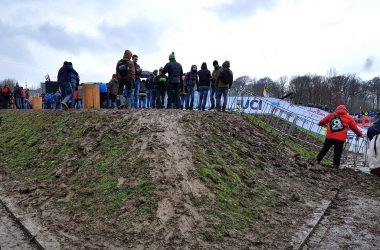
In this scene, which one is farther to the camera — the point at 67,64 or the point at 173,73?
the point at 67,64

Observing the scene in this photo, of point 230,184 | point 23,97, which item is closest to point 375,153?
point 230,184

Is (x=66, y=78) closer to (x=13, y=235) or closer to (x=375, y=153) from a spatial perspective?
(x=13, y=235)

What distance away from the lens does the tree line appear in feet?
197

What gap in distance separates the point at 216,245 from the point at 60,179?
3856mm

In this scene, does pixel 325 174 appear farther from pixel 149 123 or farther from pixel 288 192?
pixel 149 123

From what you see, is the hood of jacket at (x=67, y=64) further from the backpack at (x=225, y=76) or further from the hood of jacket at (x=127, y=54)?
the backpack at (x=225, y=76)

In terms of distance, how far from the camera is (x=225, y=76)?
13078 mm

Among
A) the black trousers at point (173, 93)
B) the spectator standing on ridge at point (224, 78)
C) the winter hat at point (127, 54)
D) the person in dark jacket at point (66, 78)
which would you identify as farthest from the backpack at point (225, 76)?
the person in dark jacket at point (66, 78)

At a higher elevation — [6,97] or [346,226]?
[6,97]

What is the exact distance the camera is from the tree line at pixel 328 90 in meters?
60.1

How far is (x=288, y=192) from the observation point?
788 cm

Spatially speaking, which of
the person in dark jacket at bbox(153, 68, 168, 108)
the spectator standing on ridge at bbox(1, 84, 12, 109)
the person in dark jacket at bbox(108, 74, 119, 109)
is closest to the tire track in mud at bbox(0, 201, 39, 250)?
the person in dark jacket at bbox(153, 68, 168, 108)

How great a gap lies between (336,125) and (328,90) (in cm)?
5398

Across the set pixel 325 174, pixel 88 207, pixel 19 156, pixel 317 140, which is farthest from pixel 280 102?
pixel 88 207
